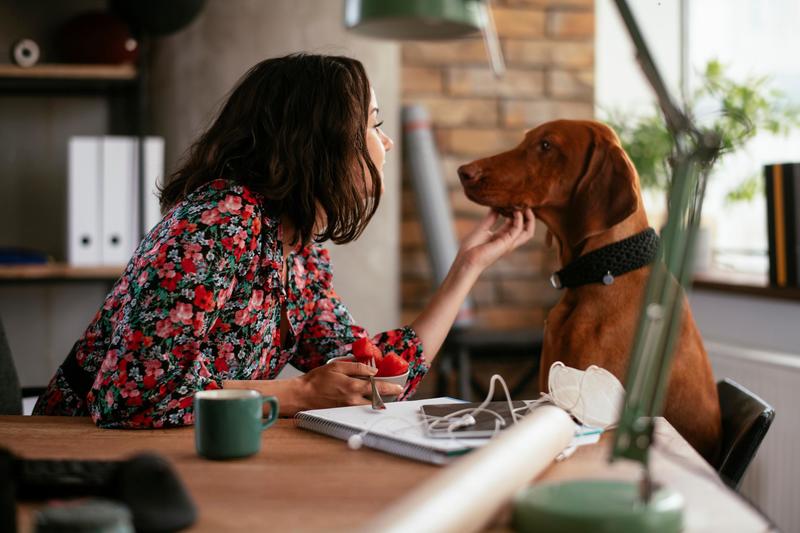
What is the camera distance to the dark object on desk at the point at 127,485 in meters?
0.79

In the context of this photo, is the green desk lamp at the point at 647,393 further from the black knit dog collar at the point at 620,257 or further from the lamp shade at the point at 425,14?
the black knit dog collar at the point at 620,257

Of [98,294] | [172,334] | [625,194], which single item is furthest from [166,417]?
[98,294]

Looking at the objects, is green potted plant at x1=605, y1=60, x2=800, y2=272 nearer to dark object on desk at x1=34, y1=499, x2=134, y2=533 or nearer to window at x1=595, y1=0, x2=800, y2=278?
window at x1=595, y1=0, x2=800, y2=278

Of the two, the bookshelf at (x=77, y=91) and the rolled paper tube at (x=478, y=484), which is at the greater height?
the bookshelf at (x=77, y=91)

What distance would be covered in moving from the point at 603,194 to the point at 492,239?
0.23m

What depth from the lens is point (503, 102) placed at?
11.4 feet

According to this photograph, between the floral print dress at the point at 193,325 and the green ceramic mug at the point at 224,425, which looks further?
the floral print dress at the point at 193,325

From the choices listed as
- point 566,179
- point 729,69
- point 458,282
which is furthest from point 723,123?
point 458,282

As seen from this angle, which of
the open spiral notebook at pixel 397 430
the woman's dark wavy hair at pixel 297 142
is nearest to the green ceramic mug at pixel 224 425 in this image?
the open spiral notebook at pixel 397 430

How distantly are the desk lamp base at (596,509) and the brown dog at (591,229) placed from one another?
0.86 metres

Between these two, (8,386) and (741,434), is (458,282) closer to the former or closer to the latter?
(741,434)

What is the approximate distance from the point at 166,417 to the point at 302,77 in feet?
2.20

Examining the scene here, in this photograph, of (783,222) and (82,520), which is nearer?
(82,520)

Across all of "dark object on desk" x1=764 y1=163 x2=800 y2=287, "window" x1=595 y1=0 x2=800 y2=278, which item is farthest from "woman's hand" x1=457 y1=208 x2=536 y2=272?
"window" x1=595 y1=0 x2=800 y2=278
